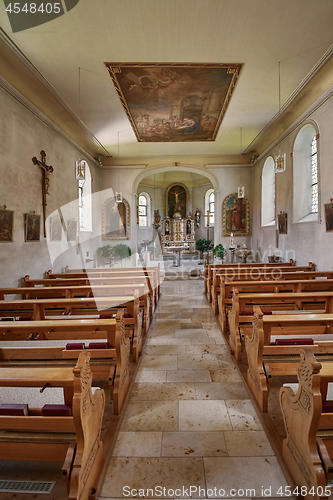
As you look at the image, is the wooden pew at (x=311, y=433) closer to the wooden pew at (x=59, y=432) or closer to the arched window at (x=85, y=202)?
the wooden pew at (x=59, y=432)

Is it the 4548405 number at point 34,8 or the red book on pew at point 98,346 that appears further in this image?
the 4548405 number at point 34,8

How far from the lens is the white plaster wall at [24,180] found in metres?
6.42

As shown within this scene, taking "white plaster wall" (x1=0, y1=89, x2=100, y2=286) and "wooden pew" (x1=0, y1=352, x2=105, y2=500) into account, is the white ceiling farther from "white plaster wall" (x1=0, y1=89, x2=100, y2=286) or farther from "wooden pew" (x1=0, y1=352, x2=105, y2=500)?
"wooden pew" (x1=0, y1=352, x2=105, y2=500)

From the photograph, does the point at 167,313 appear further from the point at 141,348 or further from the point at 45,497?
the point at 45,497

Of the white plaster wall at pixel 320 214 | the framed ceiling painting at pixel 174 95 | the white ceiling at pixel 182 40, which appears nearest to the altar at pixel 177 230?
the white plaster wall at pixel 320 214

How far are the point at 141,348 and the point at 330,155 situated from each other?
667 centimetres

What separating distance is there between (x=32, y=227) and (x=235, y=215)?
10.0 m

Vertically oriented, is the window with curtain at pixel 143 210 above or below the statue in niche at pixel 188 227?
above

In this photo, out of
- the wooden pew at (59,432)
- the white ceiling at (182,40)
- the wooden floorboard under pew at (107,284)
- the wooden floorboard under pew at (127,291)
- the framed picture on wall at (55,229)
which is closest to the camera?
the wooden pew at (59,432)

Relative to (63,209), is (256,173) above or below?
above

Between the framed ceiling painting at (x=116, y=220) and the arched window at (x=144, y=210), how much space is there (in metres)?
5.43

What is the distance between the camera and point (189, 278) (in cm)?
1177

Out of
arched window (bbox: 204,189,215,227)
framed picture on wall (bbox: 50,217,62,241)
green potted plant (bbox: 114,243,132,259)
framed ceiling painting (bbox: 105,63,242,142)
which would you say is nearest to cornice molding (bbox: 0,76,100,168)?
framed ceiling painting (bbox: 105,63,242,142)

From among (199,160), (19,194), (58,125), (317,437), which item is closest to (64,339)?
(317,437)
